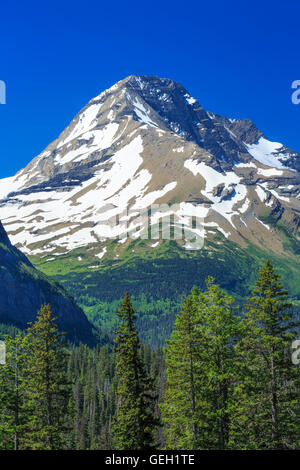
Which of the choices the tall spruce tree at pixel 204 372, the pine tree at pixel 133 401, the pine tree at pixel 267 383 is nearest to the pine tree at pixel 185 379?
the tall spruce tree at pixel 204 372

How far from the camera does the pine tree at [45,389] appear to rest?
122 ft

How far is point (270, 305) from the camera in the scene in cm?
3506

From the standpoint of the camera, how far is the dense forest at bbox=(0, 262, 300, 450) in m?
34.4

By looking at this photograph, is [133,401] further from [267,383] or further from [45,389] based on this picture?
[267,383]

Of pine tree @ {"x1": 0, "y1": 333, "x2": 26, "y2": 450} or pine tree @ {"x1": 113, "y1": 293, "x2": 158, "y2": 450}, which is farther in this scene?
pine tree @ {"x1": 113, "y1": 293, "x2": 158, "y2": 450}

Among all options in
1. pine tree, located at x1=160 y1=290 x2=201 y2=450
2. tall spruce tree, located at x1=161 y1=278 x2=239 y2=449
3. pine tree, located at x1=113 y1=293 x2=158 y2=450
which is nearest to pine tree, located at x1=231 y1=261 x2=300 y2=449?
tall spruce tree, located at x1=161 y1=278 x2=239 y2=449

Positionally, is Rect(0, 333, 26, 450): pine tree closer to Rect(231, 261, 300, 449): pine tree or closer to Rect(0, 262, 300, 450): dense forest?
Rect(0, 262, 300, 450): dense forest

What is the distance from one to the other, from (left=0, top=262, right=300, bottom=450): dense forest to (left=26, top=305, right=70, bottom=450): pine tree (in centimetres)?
8

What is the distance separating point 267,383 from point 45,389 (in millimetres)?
17254

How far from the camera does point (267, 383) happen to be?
34.9 m

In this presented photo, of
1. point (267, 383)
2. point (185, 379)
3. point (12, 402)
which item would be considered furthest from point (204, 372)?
point (12, 402)
